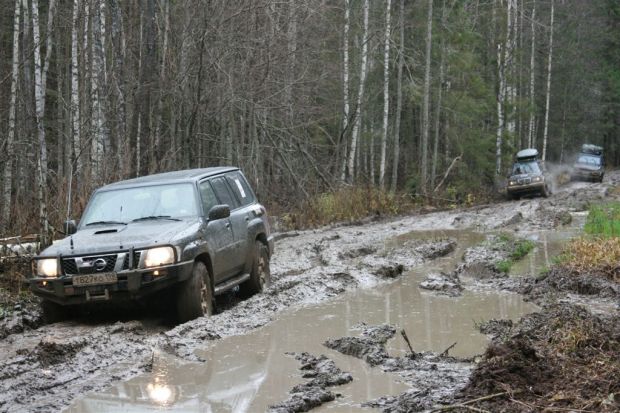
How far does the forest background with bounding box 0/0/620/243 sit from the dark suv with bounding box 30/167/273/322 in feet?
8.92

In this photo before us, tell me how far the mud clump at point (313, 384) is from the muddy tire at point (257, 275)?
3.42 m

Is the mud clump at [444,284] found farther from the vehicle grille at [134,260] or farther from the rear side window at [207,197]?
the vehicle grille at [134,260]

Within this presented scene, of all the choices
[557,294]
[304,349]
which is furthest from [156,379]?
[557,294]

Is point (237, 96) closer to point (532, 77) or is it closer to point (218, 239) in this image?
point (218, 239)

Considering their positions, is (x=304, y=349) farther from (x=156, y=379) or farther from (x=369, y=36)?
(x=369, y=36)

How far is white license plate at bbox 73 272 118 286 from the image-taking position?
827 centimetres

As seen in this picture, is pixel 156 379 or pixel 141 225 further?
pixel 141 225

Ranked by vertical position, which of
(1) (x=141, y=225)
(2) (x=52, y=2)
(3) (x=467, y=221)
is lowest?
(3) (x=467, y=221)

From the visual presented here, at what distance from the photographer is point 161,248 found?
8.40 m

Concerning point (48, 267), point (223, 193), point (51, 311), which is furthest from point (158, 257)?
point (223, 193)

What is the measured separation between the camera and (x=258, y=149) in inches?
882

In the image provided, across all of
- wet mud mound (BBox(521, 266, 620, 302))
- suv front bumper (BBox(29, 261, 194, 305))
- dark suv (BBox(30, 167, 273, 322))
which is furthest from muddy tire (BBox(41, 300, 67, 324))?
wet mud mound (BBox(521, 266, 620, 302))

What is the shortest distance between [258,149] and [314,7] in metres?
4.34

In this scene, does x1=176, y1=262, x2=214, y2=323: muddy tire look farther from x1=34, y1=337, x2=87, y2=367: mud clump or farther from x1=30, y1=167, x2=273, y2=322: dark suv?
x1=34, y1=337, x2=87, y2=367: mud clump
